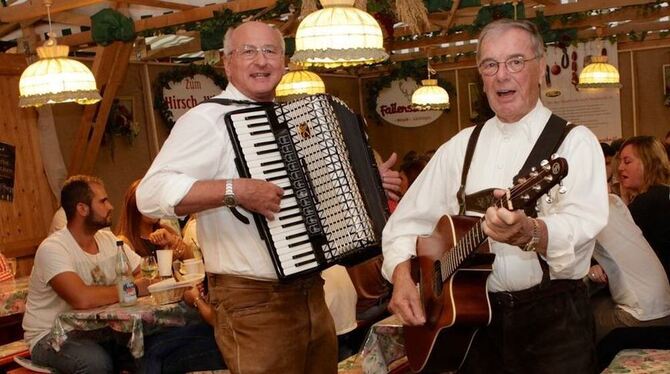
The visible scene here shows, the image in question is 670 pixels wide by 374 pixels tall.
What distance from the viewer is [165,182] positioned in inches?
89.9

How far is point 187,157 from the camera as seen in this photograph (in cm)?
236

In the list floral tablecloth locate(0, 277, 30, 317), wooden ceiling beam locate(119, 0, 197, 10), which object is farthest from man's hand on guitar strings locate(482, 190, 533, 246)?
wooden ceiling beam locate(119, 0, 197, 10)

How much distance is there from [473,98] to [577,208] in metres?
9.91

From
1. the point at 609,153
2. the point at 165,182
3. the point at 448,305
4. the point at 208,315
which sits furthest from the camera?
the point at 609,153

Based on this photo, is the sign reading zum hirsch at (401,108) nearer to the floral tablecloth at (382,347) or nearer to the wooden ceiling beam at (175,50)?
the wooden ceiling beam at (175,50)

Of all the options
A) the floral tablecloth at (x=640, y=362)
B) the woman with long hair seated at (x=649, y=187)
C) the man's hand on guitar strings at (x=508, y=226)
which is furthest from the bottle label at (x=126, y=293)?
the woman with long hair seated at (x=649, y=187)

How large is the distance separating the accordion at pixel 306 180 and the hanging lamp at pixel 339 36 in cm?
119

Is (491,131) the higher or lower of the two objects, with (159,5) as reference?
lower

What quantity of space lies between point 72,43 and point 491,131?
616 cm

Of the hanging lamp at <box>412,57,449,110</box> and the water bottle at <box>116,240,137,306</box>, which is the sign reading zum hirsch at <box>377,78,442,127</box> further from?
the water bottle at <box>116,240,137,306</box>

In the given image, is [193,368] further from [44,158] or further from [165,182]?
[44,158]

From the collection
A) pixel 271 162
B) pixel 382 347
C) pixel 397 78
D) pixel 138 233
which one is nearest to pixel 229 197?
pixel 271 162

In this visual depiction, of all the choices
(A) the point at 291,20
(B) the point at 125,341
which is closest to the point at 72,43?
(A) the point at 291,20

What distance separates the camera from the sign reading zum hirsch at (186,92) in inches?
331
